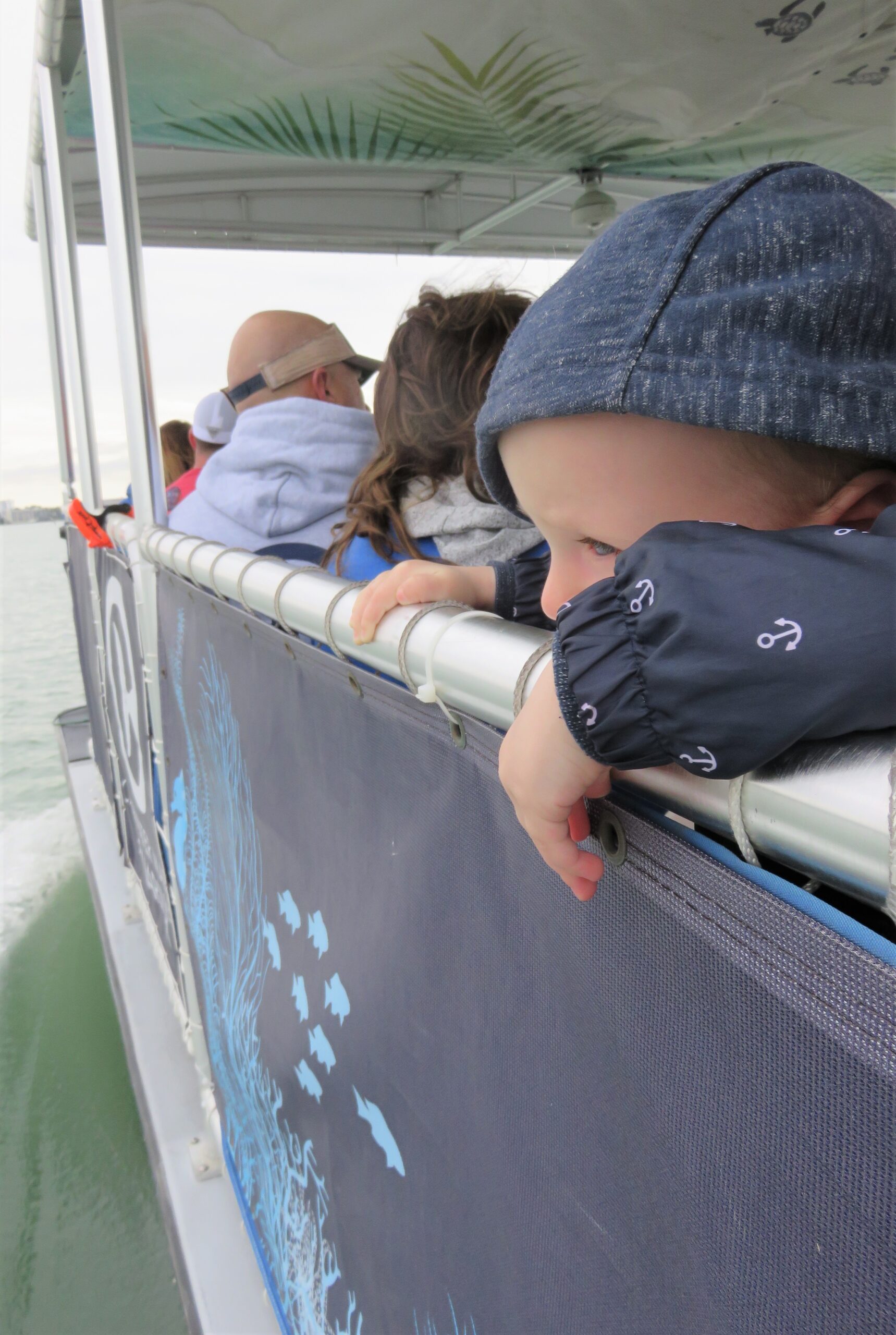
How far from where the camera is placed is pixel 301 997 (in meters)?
1.16

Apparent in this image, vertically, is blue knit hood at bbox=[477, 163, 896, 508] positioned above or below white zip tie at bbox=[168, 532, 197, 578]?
above

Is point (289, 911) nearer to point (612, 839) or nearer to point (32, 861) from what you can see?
point (612, 839)

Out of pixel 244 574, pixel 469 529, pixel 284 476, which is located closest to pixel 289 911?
pixel 244 574

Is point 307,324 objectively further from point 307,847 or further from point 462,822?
point 462,822

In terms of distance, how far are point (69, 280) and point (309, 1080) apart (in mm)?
3109

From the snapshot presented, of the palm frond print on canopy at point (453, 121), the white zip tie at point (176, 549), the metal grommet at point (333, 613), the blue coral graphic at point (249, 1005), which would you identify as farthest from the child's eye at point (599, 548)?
the palm frond print on canopy at point (453, 121)

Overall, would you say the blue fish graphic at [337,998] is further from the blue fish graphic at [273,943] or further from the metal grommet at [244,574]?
the metal grommet at [244,574]

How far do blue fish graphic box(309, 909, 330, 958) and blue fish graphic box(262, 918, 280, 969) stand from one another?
0.19 m

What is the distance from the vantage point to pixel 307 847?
1061mm

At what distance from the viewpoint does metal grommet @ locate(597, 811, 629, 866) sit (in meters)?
0.45

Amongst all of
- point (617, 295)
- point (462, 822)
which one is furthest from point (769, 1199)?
point (617, 295)

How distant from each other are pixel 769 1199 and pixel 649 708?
0.21 metres

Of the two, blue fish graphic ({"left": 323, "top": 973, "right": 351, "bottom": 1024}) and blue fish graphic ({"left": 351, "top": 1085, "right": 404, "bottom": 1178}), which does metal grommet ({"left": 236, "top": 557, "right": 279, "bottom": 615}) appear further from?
blue fish graphic ({"left": 351, "top": 1085, "right": 404, "bottom": 1178})

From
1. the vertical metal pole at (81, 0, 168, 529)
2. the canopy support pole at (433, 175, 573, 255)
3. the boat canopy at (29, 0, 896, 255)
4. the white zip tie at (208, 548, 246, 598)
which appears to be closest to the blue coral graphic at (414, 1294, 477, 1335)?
the white zip tie at (208, 548, 246, 598)
